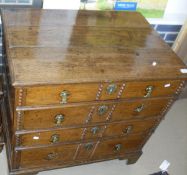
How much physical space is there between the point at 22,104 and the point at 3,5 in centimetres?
81

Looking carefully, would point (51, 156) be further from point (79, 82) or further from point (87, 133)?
point (79, 82)

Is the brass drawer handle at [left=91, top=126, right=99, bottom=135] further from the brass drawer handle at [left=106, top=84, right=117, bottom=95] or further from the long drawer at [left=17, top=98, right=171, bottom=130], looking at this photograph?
the brass drawer handle at [left=106, top=84, right=117, bottom=95]

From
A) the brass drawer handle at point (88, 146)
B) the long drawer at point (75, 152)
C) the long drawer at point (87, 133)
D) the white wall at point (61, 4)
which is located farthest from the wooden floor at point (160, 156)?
the white wall at point (61, 4)

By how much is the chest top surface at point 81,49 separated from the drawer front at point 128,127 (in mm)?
482

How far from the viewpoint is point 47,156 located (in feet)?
6.95

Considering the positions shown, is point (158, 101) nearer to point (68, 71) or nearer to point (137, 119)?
point (137, 119)

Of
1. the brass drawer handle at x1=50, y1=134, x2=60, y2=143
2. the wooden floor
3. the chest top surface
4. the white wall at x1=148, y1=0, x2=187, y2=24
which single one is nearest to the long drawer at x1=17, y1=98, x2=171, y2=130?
the brass drawer handle at x1=50, y1=134, x2=60, y2=143

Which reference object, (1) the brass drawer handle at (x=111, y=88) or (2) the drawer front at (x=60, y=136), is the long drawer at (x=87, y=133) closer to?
(2) the drawer front at (x=60, y=136)

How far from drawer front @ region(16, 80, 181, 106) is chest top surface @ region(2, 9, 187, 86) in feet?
0.23

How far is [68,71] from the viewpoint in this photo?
1585 millimetres

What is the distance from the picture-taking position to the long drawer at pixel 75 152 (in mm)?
2068

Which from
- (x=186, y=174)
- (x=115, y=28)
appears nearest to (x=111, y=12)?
(x=115, y=28)

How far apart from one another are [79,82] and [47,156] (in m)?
0.78

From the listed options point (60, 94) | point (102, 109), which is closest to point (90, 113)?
point (102, 109)
